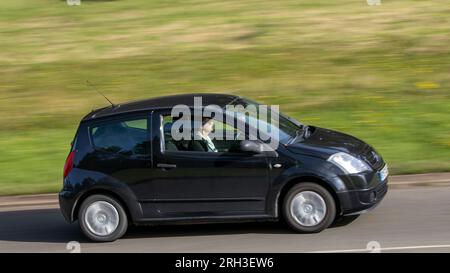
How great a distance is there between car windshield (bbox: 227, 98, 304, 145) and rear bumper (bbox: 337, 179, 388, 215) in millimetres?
914

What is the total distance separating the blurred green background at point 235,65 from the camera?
13711 millimetres

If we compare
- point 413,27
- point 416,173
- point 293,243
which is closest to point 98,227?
point 293,243

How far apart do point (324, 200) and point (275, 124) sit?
1.18m

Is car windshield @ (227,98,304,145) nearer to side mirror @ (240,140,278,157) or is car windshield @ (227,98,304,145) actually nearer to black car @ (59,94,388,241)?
black car @ (59,94,388,241)

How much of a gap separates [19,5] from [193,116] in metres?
18.1

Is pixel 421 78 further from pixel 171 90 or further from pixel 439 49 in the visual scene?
pixel 171 90

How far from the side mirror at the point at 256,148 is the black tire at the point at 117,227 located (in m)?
1.66

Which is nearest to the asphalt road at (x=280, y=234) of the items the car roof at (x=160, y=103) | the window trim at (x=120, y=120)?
the window trim at (x=120, y=120)

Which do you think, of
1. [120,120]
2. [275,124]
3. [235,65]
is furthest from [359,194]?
[235,65]

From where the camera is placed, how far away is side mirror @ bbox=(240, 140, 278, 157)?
891 cm

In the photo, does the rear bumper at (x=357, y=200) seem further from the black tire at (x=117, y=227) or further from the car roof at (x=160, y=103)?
the black tire at (x=117, y=227)

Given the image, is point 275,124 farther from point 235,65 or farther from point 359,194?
point 235,65

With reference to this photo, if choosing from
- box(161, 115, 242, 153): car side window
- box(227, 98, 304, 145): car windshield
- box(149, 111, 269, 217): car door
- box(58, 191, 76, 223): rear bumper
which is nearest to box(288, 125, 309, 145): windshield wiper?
box(227, 98, 304, 145): car windshield

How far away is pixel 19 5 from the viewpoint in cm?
2578
